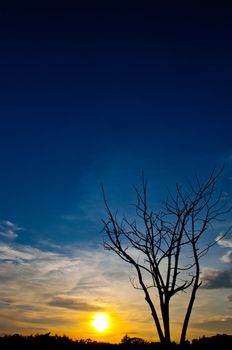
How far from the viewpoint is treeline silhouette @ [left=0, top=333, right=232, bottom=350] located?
1261 cm

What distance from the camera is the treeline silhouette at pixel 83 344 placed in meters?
12.6

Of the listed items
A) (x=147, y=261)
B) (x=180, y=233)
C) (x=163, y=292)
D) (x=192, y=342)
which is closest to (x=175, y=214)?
(x=180, y=233)

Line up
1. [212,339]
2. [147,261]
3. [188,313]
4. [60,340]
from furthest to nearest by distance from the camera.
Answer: [212,339]
[60,340]
[147,261]
[188,313]

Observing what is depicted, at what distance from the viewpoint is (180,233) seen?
10.7m

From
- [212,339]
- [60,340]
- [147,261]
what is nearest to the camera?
[147,261]

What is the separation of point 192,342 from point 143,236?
627cm

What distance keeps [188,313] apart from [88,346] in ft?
18.6

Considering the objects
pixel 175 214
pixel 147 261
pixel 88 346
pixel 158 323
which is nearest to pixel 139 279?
pixel 147 261

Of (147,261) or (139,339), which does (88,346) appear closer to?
(139,339)

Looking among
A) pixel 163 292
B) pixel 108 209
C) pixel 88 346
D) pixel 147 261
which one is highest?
pixel 108 209

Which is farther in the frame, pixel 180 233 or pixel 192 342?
pixel 192 342

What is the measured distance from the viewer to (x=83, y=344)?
45.1 ft

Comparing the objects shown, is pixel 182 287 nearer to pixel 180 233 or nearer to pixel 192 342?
pixel 180 233

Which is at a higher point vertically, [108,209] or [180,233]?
[108,209]
